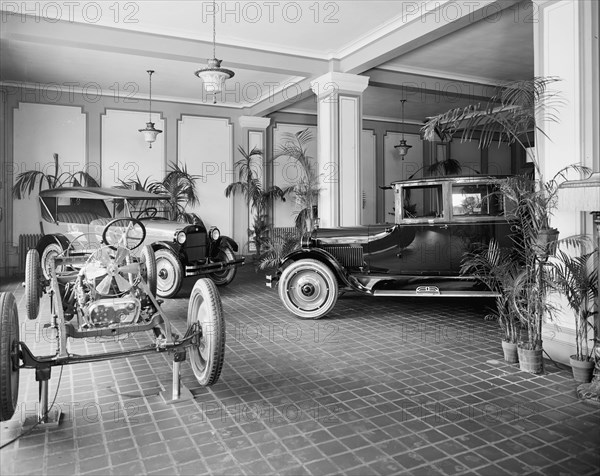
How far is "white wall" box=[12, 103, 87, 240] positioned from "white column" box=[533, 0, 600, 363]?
28.5 ft

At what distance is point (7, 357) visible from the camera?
2680mm

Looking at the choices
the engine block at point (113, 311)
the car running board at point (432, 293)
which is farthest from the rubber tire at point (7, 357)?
the car running board at point (432, 293)

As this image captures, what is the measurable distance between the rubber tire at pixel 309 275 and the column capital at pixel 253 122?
→ 6552mm


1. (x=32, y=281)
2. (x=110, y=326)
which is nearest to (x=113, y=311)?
(x=110, y=326)

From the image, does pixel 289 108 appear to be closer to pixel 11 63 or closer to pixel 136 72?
pixel 136 72

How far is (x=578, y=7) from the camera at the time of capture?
3.96 meters

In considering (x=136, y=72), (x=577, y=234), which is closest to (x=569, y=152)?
(x=577, y=234)

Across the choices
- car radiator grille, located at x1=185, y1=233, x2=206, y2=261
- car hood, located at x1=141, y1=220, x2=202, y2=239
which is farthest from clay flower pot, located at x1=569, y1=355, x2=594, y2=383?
car hood, located at x1=141, y1=220, x2=202, y2=239

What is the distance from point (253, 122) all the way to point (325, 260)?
6.55m

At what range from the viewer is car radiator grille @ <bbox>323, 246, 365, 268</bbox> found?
19.7ft

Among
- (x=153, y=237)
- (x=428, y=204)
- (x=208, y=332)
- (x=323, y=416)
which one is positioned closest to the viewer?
(x=323, y=416)

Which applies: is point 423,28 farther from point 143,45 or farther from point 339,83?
point 143,45

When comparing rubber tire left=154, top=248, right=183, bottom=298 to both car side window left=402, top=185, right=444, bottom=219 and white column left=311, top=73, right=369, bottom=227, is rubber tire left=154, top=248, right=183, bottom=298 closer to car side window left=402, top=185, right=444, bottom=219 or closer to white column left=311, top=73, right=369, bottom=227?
white column left=311, top=73, right=369, bottom=227

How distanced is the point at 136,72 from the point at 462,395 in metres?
7.88
